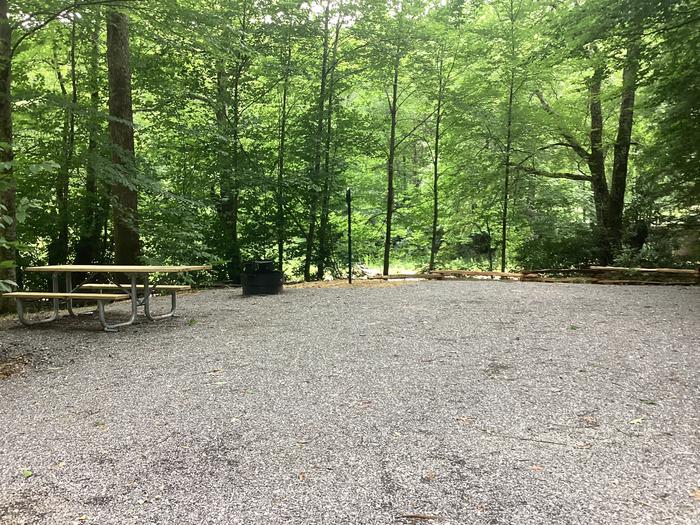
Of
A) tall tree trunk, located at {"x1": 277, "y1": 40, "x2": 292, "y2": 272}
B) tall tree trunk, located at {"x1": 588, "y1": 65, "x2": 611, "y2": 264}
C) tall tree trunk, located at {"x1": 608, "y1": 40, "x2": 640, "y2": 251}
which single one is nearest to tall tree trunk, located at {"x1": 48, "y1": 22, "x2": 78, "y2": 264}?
tall tree trunk, located at {"x1": 277, "y1": 40, "x2": 292, "y2": 272}

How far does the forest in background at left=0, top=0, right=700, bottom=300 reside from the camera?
25.8 ft

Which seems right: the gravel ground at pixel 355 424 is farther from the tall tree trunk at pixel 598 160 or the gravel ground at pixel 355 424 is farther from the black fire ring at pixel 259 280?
the tall tree trunk at pixel 598 160

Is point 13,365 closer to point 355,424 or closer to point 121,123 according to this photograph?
point 355,424

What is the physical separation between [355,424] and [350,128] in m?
9.89

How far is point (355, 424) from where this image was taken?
2711 millimetres

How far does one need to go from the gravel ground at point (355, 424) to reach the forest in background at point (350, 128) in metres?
3.59

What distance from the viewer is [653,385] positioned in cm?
Answer: 324

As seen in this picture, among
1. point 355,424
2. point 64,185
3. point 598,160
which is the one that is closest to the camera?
point 355,424

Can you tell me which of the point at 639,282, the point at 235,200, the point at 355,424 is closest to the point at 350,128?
the point at 235,200

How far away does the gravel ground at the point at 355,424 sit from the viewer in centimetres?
195

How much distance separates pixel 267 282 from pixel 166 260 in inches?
89.1

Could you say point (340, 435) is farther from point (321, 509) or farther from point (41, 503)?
point (41, 503)

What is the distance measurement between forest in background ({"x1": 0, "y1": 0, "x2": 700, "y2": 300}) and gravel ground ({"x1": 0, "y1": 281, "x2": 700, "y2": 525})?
11.8 ft

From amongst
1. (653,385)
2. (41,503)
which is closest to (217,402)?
(41,503)
